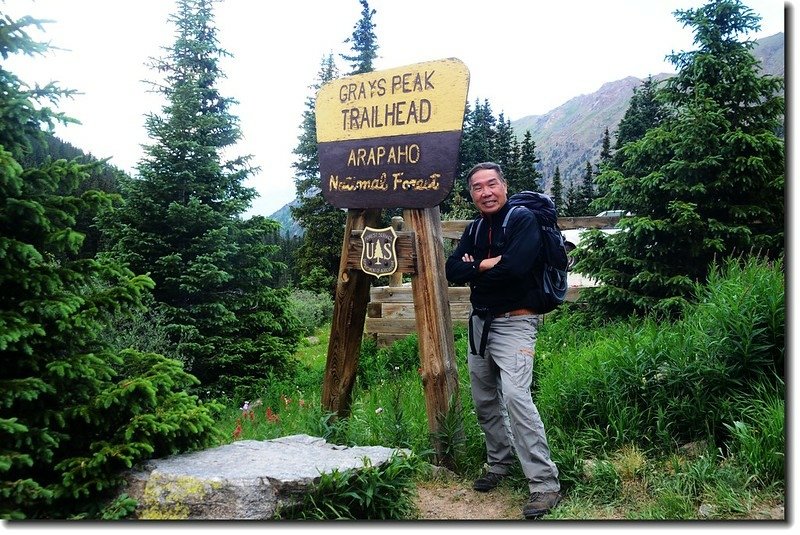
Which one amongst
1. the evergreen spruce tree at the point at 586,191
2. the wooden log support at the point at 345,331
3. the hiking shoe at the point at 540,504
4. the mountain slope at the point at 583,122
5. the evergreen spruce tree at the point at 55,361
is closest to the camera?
the evergreen spruce tree at the point at 55,361

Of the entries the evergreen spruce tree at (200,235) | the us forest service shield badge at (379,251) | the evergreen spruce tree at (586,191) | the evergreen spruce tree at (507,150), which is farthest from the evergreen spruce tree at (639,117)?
the evergreen spruce tree at (200,235)

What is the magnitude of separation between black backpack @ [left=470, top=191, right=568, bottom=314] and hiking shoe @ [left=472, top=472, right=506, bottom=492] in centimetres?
114

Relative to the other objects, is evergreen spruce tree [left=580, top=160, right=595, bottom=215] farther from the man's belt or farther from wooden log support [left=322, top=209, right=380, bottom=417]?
the man's belt

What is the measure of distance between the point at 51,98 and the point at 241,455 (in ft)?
6.93

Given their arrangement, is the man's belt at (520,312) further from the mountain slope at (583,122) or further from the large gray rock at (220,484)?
the mountain slope at (583,122)

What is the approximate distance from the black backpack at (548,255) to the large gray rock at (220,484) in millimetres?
1433

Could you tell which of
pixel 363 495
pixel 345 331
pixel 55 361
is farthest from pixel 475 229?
pixel 55 361

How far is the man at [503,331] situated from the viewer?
3.53 meters

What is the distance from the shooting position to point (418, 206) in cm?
420

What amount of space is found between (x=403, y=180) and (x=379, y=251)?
54 cm

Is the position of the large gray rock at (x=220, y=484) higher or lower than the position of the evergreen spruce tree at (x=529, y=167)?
lower

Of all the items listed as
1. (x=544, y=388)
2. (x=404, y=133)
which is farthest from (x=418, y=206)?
(x=544, y=388)

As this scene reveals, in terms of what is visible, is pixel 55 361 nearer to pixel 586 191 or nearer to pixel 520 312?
pixel 520 312

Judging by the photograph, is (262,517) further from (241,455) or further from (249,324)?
(249,324)
